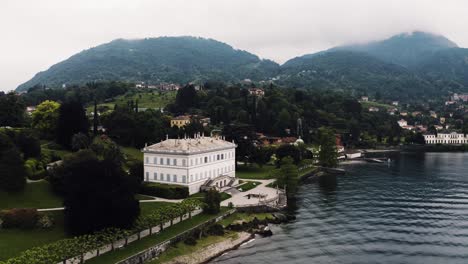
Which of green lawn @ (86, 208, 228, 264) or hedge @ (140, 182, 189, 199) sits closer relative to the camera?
green lawn @ (86, 208, 228, 264)

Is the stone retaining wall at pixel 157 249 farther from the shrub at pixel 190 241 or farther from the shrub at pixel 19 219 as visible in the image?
the shrub at pixel 19 219

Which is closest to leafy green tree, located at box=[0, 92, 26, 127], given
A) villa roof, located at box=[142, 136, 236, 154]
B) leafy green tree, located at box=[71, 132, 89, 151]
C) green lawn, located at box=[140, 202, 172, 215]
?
leafy green tree, located at box=[71, 132, 89, 151]

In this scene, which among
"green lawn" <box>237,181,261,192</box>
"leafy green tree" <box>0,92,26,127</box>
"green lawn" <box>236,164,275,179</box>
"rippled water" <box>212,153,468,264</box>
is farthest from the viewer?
"leafy green tree" <box>0,92,26,127</box>

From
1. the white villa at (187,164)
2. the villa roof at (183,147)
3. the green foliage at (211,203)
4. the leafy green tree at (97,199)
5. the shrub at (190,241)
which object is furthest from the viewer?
the villa roof at (183,147)

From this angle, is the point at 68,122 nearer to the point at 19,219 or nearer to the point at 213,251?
the point at 19,219

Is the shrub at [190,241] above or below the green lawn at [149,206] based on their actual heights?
below

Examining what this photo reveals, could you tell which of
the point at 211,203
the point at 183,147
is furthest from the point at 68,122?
the point at 211,203

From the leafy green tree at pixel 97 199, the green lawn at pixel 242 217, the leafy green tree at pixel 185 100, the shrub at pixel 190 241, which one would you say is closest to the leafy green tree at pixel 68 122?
the leafy green tree at pixel 97 199

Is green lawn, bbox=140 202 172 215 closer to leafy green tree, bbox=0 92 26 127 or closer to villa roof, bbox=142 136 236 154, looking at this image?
villa roof, bbox=142 136 236 154
